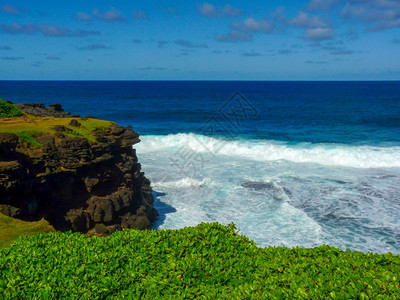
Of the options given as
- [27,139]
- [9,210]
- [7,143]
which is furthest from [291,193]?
[7,143]

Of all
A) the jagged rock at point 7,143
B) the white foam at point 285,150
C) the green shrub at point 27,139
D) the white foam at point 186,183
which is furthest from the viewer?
the white foam at point 285,150

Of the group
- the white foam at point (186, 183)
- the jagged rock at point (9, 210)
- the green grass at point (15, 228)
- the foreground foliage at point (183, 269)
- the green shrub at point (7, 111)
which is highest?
the green shrub at point (7, 111)

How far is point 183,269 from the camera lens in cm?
819

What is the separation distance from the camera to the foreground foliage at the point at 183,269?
7113mm

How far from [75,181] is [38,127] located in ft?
11.1

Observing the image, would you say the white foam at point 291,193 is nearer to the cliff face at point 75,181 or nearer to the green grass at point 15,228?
the cliff face at point 75,181

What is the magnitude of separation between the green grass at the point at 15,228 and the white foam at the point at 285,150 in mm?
26673

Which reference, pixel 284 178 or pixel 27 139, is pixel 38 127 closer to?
pixel 27 139

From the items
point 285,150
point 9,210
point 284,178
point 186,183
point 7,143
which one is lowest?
point 186,183

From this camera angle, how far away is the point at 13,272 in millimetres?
8039

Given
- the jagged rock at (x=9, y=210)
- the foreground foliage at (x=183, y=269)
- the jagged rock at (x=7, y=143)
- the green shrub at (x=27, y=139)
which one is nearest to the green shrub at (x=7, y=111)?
the green shrub at (x=27, y=139)

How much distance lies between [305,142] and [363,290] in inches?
1509

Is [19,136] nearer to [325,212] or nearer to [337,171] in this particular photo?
[325,212]

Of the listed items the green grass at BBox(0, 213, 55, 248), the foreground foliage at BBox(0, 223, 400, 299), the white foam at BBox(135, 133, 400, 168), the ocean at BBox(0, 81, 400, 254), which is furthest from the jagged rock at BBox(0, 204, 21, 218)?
the white foam at BBox(135, 133, 400, 168)
